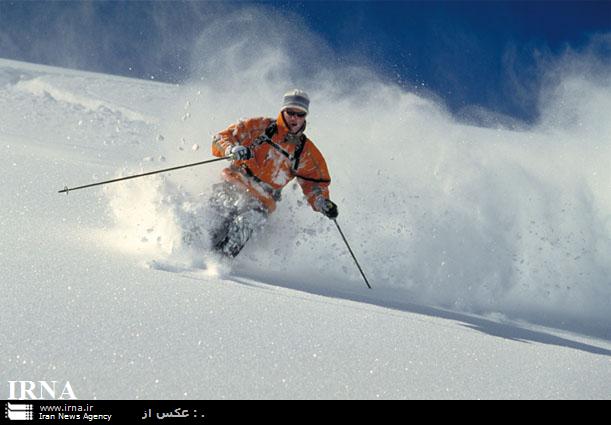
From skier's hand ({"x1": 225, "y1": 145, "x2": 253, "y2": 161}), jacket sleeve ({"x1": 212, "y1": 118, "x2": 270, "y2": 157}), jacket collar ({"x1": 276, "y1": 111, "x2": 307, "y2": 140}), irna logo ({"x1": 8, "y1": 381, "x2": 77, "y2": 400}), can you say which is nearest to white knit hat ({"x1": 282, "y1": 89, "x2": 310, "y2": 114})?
jacket collar ({"x1": 276, "y1": 111, "x2": 307, "y2": 140})

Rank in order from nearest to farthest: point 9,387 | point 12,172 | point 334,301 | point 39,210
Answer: point 9,387 < point 334,301 < point 39,210 < point 12,172

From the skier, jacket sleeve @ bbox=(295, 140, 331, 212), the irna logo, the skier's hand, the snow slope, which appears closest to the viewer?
the irna logo

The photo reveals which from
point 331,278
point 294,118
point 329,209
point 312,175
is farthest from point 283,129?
point 331,278

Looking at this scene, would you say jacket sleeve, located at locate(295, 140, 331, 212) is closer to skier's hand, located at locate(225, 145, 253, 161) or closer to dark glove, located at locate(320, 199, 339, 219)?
dark glove, located at locate(320, 199, 339, 219)

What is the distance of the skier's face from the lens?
615 centimetres

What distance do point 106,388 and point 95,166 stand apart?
354 inches

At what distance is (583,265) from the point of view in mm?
7996

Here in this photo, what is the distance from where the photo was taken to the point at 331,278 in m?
6.52

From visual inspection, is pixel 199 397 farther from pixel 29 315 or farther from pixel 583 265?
pixel 583 265

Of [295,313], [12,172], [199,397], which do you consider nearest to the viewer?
[199,397]

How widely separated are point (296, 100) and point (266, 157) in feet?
1.94

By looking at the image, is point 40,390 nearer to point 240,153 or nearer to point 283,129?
point 240,153

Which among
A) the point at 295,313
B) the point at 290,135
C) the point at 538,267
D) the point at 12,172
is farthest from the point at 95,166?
the point at 295,313

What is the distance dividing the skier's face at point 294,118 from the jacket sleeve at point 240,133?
0.73 feet
